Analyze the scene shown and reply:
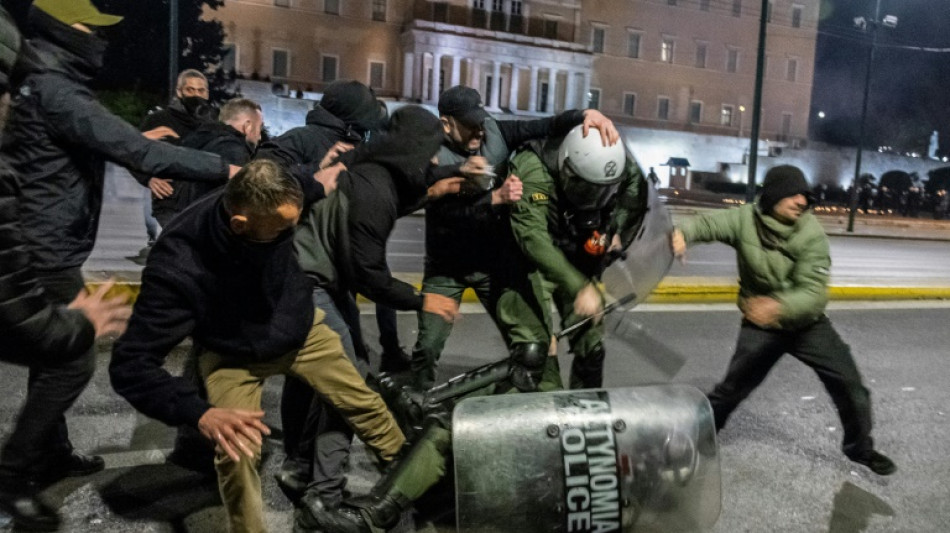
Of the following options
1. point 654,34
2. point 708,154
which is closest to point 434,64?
point 654,34

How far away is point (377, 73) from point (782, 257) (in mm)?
49884

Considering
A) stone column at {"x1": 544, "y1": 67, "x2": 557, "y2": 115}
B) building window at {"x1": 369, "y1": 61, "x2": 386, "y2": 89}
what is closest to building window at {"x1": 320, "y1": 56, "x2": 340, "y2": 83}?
building window at {"x1": 369, "y1": 61, "x2": 386, "y2": 89}

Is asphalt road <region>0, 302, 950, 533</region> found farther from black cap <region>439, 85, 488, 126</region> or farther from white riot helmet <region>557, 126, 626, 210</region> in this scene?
black cap <region>439, 85, 488, 126</region>

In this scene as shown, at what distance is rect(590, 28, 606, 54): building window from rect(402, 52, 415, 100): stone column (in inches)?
546

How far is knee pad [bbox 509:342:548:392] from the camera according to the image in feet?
12.4

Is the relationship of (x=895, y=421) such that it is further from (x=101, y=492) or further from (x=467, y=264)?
(x=101, y=492)

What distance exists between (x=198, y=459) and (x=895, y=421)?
13.3 feet

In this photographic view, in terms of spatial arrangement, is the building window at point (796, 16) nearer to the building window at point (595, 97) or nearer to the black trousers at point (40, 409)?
the building window at point (595, 97)

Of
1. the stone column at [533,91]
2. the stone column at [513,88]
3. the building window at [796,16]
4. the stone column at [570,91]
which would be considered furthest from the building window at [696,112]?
the stone column at [513,88]

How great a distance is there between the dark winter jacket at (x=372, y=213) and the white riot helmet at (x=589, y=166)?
691 mm

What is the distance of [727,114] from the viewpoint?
60.2m

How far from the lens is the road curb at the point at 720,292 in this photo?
850 centimetres

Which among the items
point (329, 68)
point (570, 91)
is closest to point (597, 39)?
point (570, 91)

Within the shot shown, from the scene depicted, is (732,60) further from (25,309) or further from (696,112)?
(25,309)
